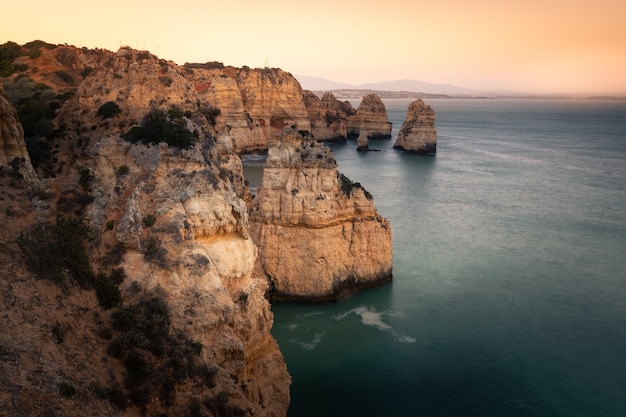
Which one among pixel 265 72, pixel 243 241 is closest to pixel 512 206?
pixel 243 241

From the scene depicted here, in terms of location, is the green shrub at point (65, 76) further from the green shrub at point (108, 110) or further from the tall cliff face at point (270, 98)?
the tall cliff face at point (270, 98)

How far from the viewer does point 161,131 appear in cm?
1691

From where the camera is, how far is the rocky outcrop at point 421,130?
88.4 metres

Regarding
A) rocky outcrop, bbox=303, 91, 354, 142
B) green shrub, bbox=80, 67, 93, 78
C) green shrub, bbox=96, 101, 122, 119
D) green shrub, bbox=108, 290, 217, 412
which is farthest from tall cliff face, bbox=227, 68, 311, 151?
green shrub, bbox=108, 290, 217, 412

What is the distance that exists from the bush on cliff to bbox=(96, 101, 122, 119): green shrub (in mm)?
2365

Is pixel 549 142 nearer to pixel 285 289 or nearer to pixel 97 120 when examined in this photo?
pixel 285 289

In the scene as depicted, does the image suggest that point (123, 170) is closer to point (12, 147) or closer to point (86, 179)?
point (86, 179)

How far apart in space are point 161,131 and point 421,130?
3074 inches

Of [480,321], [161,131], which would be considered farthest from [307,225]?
[161,131]

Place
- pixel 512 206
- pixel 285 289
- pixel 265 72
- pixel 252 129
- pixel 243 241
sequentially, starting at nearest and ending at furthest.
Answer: pixel 243 241, pixel 285 289, pixel 512 206, pixel 252 129, pixel 265 72

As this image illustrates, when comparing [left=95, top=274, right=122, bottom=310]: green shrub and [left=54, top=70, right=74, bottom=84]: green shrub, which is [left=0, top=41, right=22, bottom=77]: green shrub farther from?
[left=95, top=274, right=122, bottom=310]: green shrub

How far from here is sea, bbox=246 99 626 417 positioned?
807 inches

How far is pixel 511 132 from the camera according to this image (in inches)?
5133

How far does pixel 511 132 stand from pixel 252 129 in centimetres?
8186
